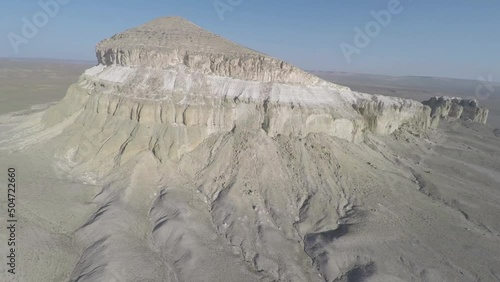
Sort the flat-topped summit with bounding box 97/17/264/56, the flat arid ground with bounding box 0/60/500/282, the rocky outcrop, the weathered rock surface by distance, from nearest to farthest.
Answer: the flat arid ground with bounding box 0/60/500/282 → the weathered rock surface → the flat-topped summit with bounding box 97/17/264/56 → the rocky outcrop

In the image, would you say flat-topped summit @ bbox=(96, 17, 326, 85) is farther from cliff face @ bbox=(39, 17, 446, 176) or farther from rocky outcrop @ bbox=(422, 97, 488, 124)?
rocky outcrop @ bbox=(422, 97, 488, 124)

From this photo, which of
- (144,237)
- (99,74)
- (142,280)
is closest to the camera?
(142,280)

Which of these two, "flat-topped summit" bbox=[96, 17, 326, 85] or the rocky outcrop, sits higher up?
"flat-topped summit" bbox=[96, 17, 326, 85]

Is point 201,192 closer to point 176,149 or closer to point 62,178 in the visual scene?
point 176,149

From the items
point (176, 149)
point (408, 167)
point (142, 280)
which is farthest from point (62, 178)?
point (408, 167)

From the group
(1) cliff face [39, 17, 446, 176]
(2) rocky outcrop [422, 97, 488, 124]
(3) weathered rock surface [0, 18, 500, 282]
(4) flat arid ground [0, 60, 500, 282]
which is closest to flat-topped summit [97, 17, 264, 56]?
(1) cliff face [39, 17, 446, 176]
